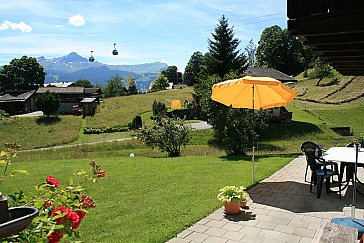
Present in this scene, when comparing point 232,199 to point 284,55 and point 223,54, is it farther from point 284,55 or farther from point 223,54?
point 284,55

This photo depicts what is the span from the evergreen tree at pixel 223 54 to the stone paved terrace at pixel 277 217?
20834mm

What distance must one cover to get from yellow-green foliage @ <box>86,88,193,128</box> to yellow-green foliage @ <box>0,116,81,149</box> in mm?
2196

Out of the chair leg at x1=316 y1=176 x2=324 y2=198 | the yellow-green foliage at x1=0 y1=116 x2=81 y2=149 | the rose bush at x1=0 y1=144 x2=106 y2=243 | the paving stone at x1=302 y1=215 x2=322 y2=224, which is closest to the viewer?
the rose bush at x1=0 y1=144 x2=106 y2=243

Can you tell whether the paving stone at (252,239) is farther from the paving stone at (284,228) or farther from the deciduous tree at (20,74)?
the deciduous tree at (20,74)

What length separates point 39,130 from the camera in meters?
27.6

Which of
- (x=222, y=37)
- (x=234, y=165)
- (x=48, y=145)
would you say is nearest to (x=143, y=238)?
(x=234, y=165)

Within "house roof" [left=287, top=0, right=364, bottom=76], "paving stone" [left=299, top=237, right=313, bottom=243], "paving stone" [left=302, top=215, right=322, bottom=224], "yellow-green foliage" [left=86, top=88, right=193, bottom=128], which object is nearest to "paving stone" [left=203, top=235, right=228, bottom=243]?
"paving stone" [left=299, top=237, right=313, bottom=243]

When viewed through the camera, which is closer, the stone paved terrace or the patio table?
the stone paved terrace

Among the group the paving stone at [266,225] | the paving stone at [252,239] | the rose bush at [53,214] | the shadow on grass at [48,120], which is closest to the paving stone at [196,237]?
the paving stone at [252,239]

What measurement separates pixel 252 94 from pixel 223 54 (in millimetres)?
20274

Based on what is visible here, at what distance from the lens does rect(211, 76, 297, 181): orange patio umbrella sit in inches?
269

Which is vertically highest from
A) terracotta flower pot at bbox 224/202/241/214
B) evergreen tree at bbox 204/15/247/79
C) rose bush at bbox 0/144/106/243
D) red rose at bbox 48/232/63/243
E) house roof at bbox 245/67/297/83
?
evergreen tree at bbox 204/15/247/79

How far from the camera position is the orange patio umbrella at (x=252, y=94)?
683 centimetres

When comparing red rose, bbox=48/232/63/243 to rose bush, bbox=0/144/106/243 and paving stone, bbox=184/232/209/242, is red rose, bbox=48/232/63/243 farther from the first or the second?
paving stone, bbox=184/232/209/242
